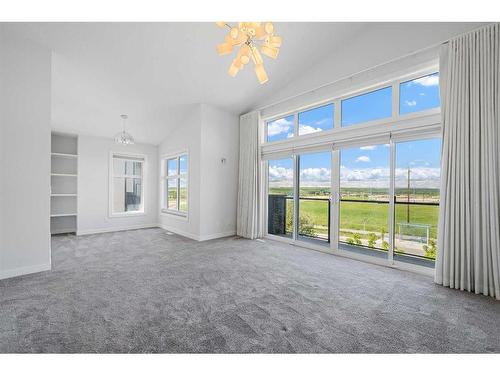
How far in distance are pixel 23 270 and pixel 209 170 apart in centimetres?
323

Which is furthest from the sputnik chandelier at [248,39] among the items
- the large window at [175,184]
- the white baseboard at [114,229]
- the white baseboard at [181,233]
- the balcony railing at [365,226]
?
the white baseboard at [114,229]

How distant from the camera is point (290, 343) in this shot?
65.1 inches

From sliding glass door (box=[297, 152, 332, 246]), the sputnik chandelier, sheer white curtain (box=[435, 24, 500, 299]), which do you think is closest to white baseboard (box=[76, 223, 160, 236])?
sliding glass door (box=[297, 152, 332, 246])

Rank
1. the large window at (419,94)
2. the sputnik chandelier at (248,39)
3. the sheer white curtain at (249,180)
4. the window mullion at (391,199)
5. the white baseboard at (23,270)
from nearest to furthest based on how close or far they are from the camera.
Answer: the sputnik chandelier at (248,39)
the white baseboard at (23,270)
the large window at (419,94)
the window mullion at (391,199)
the sheer white curtain at (249,180)

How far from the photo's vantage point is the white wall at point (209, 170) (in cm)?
495

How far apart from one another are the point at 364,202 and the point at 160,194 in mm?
5321

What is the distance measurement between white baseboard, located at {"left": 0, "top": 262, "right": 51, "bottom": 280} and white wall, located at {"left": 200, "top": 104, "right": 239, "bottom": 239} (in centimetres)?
250

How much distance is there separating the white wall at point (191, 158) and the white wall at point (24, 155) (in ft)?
8.03

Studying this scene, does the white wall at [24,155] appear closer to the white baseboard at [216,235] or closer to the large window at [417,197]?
the white baseboard at [216,235]

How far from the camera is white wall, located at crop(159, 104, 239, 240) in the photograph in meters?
4.95

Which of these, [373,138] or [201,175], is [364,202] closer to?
[373,138]

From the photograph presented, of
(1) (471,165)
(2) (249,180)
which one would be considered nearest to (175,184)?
(2) (249,180)

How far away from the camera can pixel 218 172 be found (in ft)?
17.1

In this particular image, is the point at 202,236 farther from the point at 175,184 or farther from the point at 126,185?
the point at 126,185
